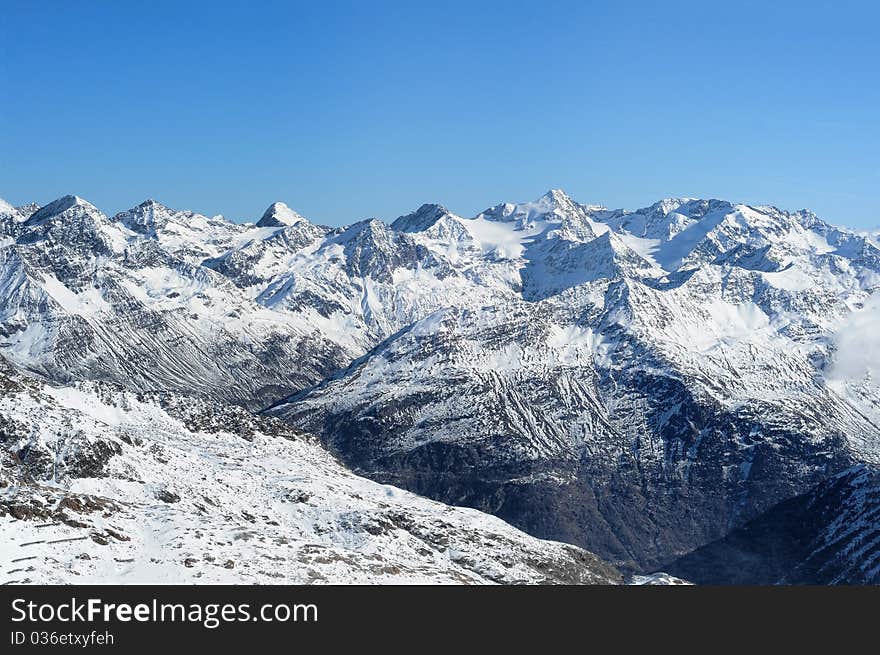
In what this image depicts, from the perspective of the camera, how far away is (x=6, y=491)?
15000 cm

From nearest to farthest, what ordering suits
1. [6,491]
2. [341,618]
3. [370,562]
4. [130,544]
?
[341,618] → [130,544] → [6,491] → [370,562]

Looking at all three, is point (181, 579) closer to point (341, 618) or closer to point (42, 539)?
point (42, 539)

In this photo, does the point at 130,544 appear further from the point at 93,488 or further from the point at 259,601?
the point at 259,601

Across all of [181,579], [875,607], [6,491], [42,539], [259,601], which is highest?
[6,491]

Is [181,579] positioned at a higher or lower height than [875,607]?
higher

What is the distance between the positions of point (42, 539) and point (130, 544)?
1284 cm

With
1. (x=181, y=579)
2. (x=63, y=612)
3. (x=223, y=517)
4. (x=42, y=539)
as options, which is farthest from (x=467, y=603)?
(x=223, y=517)

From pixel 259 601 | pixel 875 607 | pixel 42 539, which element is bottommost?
pixel 875 607

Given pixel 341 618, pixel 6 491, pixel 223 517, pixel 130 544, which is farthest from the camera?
pixel 223 517

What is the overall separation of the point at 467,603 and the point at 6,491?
97042 millimetres

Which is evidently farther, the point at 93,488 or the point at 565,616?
the point at 93,488

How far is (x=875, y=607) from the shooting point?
3150 inches

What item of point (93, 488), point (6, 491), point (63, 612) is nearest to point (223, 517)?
point (93, 488)

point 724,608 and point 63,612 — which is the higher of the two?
point 63,612
